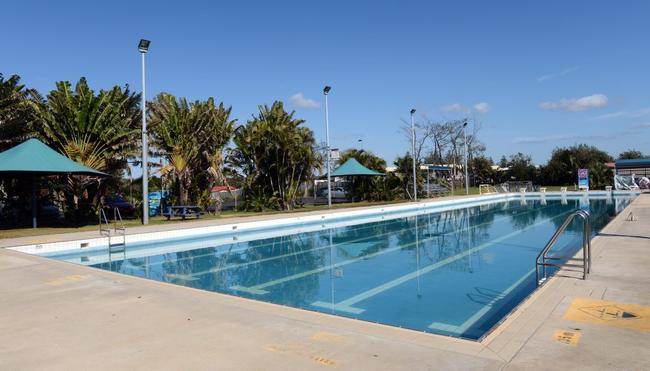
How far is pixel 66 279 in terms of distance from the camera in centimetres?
772

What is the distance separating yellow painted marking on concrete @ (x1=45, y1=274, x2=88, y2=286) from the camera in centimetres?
745

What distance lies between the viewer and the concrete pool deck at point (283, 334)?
12.6 feet

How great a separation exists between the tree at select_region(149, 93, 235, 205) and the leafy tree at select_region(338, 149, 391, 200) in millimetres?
11693

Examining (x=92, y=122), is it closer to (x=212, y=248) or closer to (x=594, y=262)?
(x=212, y=248)

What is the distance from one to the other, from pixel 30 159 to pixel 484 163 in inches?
2140

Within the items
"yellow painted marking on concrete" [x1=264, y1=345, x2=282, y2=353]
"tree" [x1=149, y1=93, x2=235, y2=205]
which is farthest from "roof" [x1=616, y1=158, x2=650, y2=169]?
"yellow painted marking on concrete" [x1=264, y1=345, x2=282, y2=353]

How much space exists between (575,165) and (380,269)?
4500cm

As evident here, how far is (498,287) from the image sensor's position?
8.39 meters

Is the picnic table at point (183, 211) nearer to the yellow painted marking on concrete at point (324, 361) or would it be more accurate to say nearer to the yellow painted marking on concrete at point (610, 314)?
the yellow painted marking on concrete at point (324, 361)

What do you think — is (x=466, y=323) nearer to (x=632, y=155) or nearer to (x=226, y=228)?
(x=226, y=228)

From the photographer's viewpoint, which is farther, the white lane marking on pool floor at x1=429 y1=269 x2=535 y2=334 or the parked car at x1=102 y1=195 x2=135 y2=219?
the parked car at x1=102 y1=195 x2=135 y2=219

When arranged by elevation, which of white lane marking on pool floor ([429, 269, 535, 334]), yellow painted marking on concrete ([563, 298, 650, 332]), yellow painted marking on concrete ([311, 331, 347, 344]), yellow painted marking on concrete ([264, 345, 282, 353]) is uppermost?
yellow painted marking on concrete ([264, 345, 282, 353])

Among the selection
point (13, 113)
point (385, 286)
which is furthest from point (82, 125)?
point (385, 286)

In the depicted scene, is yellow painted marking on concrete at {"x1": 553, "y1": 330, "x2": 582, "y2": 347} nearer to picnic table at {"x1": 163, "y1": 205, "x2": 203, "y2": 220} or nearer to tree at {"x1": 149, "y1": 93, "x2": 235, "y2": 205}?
picnic table at {"x1": 163, "y1": 205, "x2": 203, "y2": 220}
